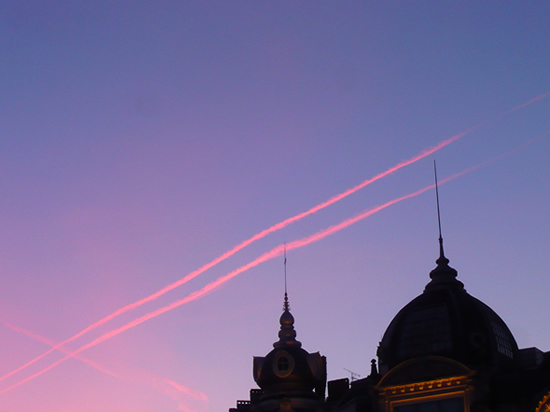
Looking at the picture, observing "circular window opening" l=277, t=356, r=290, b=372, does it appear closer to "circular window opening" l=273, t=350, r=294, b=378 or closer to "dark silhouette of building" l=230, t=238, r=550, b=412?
"circular window opening" l=273, t=350, r=294, b=378

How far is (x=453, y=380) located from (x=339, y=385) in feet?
58.1

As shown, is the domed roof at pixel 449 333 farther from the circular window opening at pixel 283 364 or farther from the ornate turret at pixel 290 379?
the circular window opening at pixel 283 364

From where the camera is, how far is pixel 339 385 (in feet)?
247

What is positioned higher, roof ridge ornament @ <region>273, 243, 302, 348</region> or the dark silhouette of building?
roof ridge ornament @ <region>273, 243, 302, 348</region>

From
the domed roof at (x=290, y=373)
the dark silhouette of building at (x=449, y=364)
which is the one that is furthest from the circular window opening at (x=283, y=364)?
the dark silhouette of building at (x=449, y=364)

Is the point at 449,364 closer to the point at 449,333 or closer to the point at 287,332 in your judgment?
the point at 449,333

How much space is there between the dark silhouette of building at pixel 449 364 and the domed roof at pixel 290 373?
5515 millimetres

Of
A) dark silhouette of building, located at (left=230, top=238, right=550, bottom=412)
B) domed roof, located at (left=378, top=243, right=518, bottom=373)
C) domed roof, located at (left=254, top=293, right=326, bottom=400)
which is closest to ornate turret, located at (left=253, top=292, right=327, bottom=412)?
domed roof, located at (left=254, top=293, right=326, bottom=400)

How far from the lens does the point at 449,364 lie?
59500 millimetres

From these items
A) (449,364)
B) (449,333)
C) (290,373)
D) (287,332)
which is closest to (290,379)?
(290,373)

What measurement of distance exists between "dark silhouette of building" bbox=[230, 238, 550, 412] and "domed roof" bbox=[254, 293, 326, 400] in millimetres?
5515

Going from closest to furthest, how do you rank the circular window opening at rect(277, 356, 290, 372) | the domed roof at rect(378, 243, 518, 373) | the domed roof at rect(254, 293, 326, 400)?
the domed roof at rect(378, 243, 518, 373) → the domed roof at rect(254, 293, 326, 400) → the circular window opening at rect(277, 356, 290, 372)

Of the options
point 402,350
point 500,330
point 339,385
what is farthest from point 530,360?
point 339,385

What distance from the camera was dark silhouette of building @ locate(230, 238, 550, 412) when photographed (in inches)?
2269
